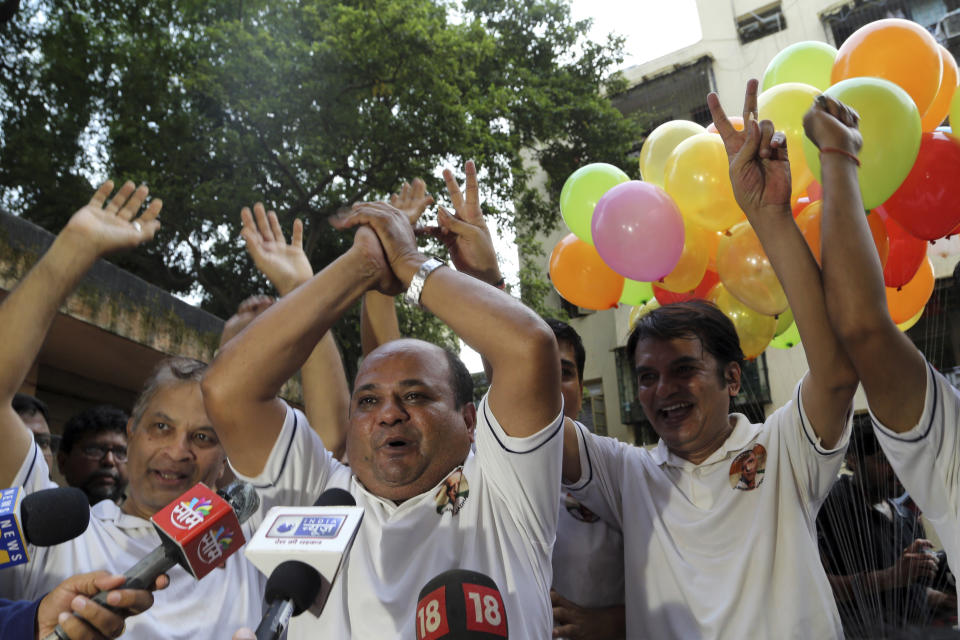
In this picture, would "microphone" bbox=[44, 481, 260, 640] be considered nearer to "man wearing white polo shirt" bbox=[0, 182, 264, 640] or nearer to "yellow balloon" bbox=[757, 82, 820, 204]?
"man wearing white polo shirt" bbox=[0, 182, 264, 640]

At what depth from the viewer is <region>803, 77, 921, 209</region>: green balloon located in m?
2.62

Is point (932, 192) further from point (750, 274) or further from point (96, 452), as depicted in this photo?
point (96, 452)

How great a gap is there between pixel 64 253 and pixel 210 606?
1157 mm

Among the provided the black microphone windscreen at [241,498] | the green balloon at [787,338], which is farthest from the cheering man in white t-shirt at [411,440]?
the green balloon at [787,338]

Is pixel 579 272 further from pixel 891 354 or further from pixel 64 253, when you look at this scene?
pixel 64 253

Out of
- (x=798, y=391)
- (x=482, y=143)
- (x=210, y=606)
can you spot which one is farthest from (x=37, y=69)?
(x=798, y=391)

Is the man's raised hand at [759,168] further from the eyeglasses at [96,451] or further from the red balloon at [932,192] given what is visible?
the eyeglasses at [96,451]

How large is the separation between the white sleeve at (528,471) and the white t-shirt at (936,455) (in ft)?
2.82

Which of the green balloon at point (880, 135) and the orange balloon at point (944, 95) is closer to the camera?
the green balloon at point (880, 135)

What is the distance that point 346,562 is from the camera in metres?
1.88

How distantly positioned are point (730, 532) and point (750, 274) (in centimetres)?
127

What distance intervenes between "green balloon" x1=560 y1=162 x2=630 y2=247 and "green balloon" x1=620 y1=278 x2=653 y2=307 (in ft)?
1.02

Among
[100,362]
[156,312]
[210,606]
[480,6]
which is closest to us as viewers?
[210,606]

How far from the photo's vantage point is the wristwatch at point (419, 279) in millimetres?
2096
